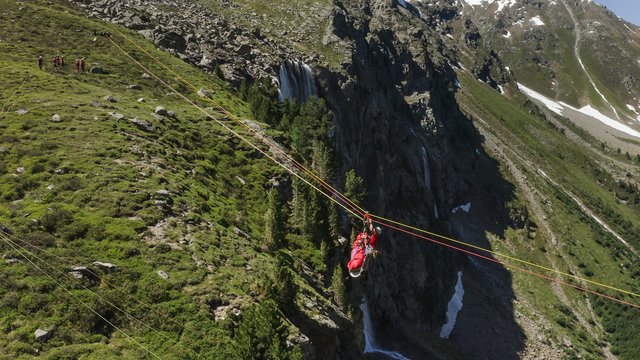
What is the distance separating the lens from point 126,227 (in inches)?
1027

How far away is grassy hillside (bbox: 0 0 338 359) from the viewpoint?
20.7 m

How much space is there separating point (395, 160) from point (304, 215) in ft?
231

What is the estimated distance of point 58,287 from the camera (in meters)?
21.2

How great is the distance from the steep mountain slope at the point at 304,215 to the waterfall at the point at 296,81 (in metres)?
0.63

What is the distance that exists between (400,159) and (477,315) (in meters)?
37.9

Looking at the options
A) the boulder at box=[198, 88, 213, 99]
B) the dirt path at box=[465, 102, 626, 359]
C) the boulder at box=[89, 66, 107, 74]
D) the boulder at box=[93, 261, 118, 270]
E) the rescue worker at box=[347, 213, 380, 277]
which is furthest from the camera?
the dirt path at box=[465, 102, 626, 359]

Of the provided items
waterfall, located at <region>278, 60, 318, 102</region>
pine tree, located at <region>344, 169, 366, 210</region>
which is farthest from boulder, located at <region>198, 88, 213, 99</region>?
waterfall, located at <region>278, 60, 318, 102</region>

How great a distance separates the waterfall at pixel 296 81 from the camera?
257 feet

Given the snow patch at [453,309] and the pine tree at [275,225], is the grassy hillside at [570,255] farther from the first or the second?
the pine tree at [275,225]

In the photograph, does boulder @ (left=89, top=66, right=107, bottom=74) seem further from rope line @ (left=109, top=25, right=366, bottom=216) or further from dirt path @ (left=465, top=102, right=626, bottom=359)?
dirt path @ (left=465, top=102, right=626, bottom=359)

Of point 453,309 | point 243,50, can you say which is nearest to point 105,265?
point 243,50

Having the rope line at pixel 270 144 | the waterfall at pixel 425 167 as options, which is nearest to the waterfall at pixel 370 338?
the rope line at pixel 270 144

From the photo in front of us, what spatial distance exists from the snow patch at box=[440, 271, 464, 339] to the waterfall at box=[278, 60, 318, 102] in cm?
5282

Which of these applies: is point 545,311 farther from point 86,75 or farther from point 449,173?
point 86,75
